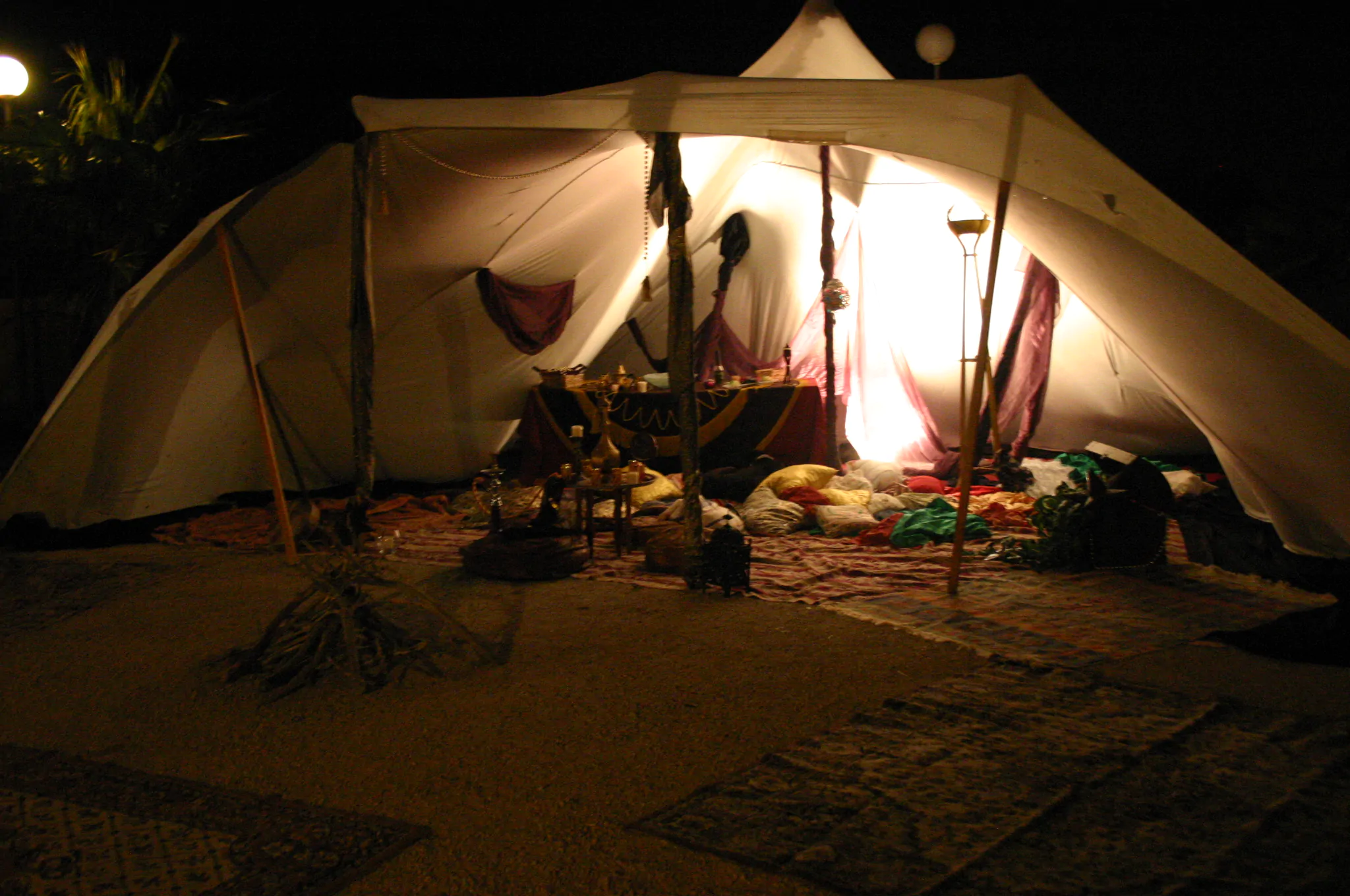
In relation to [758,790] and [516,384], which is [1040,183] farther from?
[516,384]

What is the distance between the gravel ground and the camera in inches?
84.7

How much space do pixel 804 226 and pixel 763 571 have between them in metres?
4.69

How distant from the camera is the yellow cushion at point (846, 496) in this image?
6.21 metres

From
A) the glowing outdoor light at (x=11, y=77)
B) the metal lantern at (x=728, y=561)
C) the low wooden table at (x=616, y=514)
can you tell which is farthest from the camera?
the glowing outdoor light at (x=11, y=77)

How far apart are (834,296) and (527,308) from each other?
7.44ft

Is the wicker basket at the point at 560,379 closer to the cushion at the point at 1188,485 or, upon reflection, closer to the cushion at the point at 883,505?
the cushion at the point at 883,505

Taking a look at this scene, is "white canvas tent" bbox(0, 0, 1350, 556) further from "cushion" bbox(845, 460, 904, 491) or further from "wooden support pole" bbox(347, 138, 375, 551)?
"cushion" bbox(845, 460, 904, 491)

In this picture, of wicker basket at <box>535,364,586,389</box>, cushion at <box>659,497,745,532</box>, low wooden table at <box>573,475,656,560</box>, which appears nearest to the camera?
cushion at <box>659,497,745,532</box>

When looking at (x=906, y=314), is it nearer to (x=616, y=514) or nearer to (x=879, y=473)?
(x=879, y=473)

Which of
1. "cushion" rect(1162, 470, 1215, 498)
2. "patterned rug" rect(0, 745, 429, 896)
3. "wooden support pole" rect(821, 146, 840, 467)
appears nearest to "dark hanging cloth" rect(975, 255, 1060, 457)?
"wooden support pole" rect(821, 146, 840, 467)

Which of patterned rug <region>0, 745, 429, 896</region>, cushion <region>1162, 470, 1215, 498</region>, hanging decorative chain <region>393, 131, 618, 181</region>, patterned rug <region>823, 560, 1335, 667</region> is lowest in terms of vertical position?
patterned rug <region>0, 745, 429, 896</region>

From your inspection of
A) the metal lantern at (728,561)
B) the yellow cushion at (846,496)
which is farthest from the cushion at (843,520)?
the metal lantern at (728,561)

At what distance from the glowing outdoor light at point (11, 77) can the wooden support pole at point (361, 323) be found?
4.58 m

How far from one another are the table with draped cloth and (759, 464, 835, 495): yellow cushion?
2.35 ft
